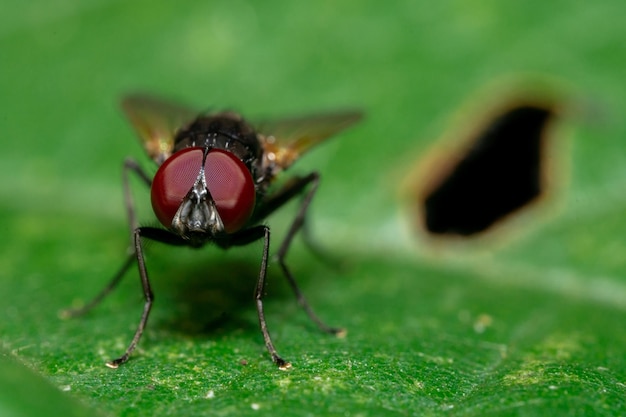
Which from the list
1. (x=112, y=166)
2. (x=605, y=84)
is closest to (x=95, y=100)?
(x=112, y=166)

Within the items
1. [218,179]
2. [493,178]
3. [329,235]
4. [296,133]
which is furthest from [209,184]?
[493,178]

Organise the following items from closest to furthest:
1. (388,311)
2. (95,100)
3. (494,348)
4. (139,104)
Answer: (494,348), (388,311), (139,104), (95,100)

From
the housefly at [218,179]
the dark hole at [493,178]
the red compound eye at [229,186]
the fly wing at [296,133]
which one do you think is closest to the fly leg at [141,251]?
the housefly at [218,179]

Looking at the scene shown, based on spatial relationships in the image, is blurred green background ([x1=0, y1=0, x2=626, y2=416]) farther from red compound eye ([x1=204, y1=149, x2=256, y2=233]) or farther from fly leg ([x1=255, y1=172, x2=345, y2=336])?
red compound eye ([x1=204, y1=149, x2=256, y2=233])

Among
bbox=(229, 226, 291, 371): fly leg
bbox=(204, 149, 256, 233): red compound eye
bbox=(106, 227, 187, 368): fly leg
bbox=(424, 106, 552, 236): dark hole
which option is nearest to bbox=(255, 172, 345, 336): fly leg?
bbox=(229, 226, 291, 371): fly leg

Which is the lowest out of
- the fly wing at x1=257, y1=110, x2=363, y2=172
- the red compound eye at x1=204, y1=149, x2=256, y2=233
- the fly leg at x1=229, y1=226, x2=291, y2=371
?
the fly leg at x1=229, y1=226, x2=291, y2=371

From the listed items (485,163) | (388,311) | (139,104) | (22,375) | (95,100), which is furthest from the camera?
(95,100)

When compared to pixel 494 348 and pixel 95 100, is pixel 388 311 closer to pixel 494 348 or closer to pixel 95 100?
pixel 494 348
